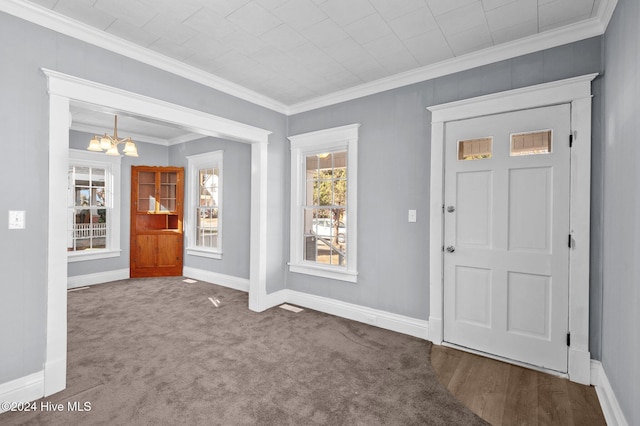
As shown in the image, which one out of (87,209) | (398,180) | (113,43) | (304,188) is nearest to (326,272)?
(304,188)

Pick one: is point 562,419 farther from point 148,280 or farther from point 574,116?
point 148,280

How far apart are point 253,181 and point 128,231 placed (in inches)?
139

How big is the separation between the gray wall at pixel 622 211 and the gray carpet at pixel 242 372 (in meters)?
0.96

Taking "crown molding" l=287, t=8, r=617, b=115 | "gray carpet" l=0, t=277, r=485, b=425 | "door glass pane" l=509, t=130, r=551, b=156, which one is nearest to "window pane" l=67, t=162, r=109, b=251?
"gray carpet" l=0, t=277, r=485, b=425

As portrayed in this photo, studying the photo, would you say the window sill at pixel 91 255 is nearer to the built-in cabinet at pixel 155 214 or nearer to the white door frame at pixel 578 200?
the built-in cabinet at pixel 155 214

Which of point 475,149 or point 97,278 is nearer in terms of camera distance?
point 475,149

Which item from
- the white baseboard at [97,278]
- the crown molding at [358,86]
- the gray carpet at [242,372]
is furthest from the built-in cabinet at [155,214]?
the crown molding at [358,86]

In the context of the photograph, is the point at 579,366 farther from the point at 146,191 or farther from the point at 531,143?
the point at 146,191

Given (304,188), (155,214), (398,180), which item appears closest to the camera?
(398,180)

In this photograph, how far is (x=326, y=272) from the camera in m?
4.15

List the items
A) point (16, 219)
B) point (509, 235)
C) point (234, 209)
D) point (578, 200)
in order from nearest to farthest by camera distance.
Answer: point (16, 219) → point (578, 200) → point (509, 235) → point (234, 209)

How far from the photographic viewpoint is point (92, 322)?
12.1 ft

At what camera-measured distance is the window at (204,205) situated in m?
5.80

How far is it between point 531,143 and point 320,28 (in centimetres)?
212
